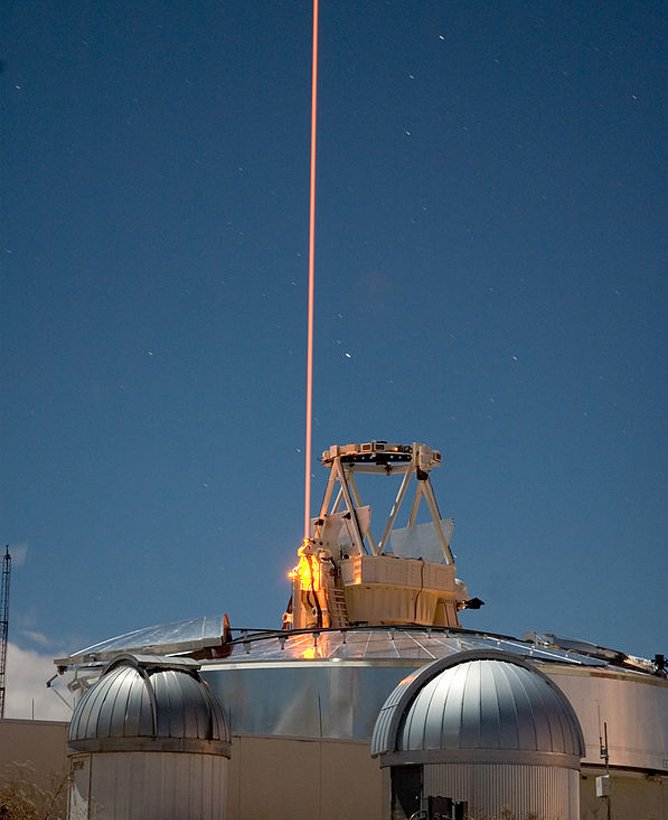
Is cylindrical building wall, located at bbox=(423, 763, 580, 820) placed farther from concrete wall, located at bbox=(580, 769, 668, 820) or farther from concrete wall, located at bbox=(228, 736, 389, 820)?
concrete wall, located at bbox=(580, 769, 668, 820)

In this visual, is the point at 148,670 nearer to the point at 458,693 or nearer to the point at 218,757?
the point at 218,757

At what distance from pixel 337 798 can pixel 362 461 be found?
1764 cm

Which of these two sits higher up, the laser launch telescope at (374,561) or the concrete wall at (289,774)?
the laser launch telescope at (374,561)

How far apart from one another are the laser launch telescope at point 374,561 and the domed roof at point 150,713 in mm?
15776

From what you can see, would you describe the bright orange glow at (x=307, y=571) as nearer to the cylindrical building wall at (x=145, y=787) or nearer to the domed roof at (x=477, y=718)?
the cylindrical building wall at (x=145, y=787)

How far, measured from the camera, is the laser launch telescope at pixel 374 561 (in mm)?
56719

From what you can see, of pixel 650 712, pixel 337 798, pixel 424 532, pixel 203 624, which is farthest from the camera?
pixel 424 532

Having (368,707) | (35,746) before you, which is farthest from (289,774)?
(35,746)

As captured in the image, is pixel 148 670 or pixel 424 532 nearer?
pixel 148 670

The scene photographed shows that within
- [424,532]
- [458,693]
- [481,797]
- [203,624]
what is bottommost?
[481,797]

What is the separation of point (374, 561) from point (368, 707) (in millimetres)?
10377

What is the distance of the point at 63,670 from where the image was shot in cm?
5488

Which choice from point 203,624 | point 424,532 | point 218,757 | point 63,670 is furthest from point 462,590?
point 218,757

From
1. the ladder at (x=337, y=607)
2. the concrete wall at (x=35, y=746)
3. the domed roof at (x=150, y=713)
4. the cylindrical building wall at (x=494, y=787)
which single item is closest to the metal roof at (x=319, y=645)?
the ladder at (x=337, y=607)
